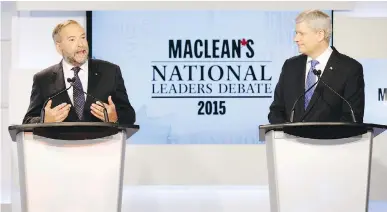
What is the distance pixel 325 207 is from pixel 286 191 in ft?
0.68

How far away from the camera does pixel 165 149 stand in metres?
4.97

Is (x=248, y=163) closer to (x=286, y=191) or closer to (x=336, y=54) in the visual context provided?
(x=336, y=54)

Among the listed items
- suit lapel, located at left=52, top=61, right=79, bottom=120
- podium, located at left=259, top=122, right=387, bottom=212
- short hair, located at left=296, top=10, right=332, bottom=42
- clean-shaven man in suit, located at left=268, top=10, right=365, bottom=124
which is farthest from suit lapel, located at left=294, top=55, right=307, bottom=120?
suit lapel, located at left=52, top=61, right=79, bottom=120

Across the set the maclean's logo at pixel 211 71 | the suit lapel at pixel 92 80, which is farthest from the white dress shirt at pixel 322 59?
the suit lapel at pixel 92 80

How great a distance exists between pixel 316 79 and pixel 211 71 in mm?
1003

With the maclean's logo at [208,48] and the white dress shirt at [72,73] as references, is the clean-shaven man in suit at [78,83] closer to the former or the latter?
the white dress shirt at [72,73]

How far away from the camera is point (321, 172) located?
133 inches

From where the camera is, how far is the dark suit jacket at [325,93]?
4.16 m

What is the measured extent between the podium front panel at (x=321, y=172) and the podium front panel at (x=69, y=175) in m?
0.80

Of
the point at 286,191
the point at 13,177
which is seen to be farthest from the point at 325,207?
the point at 13,177

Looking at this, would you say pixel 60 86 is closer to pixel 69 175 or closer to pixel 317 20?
pixel 69 175

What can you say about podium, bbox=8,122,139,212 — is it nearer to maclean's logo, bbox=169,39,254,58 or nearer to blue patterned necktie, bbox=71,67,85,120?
blue patterned necktie, bbox=71,67,85,120

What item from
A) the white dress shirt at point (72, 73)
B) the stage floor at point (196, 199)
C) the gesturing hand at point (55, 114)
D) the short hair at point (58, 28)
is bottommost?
the stage floor at point (196, 199)

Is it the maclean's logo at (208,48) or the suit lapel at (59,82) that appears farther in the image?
the maclean's logo at (208,48)
